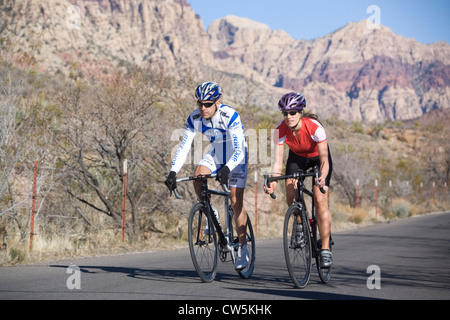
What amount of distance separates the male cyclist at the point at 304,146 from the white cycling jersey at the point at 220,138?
0.47 metres

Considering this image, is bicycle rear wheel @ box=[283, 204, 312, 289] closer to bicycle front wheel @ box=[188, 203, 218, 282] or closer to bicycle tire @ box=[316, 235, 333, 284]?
bicycle tire @ box=[316, 235, 333, 284]

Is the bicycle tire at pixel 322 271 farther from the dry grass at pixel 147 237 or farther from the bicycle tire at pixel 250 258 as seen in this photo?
the dry grass at pixel 147 237

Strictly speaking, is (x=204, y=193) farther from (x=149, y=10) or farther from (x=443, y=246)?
(x=149, y=10)

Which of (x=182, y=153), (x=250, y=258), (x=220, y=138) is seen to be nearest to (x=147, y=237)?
(x=250, y=258)

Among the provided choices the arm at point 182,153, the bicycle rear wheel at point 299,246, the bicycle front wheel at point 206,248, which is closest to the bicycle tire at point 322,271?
the bicycle rear wheel at point 299,246

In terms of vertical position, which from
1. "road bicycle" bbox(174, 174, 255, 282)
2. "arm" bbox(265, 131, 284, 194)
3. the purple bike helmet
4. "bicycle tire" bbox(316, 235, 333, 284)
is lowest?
"bicycle tire" bbox(316, 235, 333, 284)

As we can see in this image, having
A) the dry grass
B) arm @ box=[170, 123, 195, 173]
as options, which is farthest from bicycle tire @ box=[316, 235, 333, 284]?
the dry grass

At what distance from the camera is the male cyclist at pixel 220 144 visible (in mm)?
6887

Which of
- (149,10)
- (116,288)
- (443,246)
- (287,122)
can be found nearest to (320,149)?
(287,122)

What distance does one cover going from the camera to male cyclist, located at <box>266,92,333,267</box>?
6691 millimetres

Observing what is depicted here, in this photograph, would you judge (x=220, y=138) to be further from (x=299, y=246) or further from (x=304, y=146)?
(x=299, y=246)

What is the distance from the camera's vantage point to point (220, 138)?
7.27 meters

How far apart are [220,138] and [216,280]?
70.1 inches

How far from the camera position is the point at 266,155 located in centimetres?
1772
